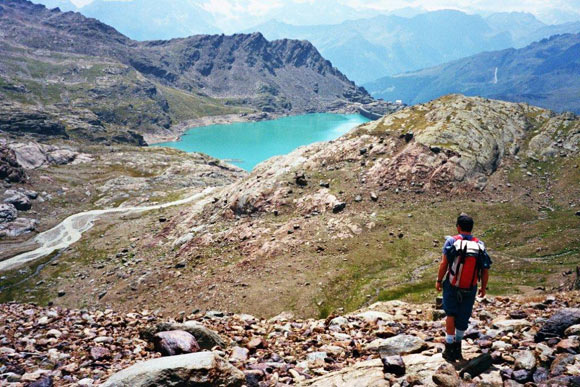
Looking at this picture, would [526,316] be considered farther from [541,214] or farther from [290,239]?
[541,214]

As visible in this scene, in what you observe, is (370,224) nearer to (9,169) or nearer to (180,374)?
(180,374)

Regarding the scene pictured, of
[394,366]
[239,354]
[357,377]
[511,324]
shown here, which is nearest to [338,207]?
[511,324]

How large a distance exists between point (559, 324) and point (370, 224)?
33777 mm

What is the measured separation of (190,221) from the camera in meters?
65.2

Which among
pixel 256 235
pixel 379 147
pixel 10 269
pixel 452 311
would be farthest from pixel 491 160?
pixel 10 269

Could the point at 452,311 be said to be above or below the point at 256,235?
above

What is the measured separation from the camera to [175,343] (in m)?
13.7

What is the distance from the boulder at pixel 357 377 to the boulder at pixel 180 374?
263 cm

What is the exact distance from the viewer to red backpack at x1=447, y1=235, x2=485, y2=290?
10.9 m

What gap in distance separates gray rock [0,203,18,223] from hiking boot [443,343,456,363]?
142m

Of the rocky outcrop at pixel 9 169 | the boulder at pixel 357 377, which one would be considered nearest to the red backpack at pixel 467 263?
the boulder at pixel 357 377

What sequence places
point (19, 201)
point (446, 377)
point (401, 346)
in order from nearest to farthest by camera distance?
point (446, 377) → point (401, 346) → point (19, 201)

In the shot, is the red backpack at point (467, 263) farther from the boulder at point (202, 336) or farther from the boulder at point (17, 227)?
the boulder at point (17, 227)

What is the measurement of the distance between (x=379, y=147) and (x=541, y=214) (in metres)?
25.0
